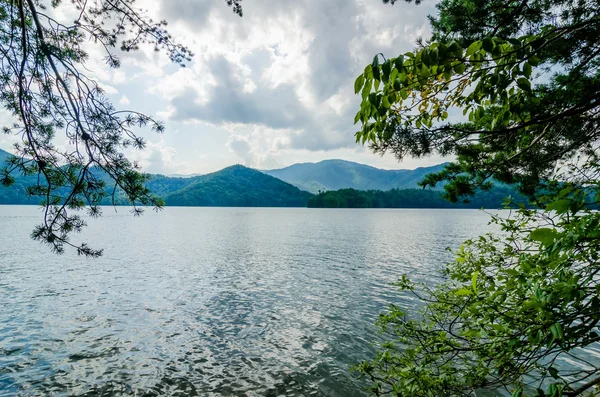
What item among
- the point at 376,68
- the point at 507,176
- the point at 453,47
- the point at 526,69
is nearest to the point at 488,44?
the point at 453,47

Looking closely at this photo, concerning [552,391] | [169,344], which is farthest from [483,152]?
[169,344]

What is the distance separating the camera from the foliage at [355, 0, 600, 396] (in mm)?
2238

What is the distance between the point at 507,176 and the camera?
8.54m

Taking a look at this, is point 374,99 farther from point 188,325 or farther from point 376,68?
point 188,325

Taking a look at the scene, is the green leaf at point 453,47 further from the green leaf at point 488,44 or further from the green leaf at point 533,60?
the green leaf at point 533,60

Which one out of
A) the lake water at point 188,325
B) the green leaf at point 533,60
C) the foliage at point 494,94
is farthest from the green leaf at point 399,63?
the lake water at point 188,325

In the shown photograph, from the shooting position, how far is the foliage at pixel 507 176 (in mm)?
2238

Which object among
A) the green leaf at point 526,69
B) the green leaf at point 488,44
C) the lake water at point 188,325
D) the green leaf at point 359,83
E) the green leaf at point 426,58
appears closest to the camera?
the green leaf at point 426,58

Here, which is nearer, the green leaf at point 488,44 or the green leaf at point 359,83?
the green leaf at point 488,44

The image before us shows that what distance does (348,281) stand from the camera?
22453 millimetres

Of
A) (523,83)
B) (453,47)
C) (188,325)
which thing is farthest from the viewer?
(188,325)

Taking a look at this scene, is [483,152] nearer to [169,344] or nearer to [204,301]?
[169,344]

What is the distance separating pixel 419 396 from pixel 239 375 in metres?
7.33

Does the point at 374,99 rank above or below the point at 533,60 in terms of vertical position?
below
